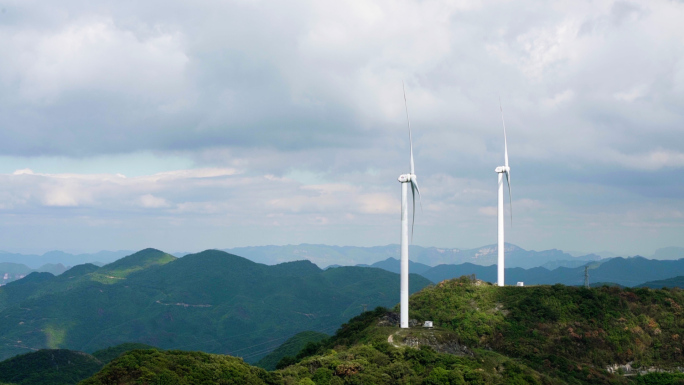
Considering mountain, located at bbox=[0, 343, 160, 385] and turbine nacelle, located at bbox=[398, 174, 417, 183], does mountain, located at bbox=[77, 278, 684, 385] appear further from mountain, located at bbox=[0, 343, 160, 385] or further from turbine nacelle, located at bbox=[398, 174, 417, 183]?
mountain, located at bbox=[0, 343, 160, 385]

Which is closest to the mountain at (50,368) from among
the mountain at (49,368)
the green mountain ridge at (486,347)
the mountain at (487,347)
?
the mountain at (49,368)

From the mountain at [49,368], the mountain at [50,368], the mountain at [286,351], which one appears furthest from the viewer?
the mountain at [286,351]

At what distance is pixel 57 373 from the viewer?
147500 mm

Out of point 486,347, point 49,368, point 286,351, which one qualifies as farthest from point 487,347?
point 49,368

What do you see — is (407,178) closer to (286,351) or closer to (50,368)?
(286,351)

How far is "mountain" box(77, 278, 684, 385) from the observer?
61.7 meters

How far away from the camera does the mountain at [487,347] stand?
61.7m

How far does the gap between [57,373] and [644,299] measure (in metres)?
136

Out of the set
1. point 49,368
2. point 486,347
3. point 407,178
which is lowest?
point 49,368

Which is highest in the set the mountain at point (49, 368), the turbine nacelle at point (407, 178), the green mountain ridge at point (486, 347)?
the turbine nacelle at point (407, 178)

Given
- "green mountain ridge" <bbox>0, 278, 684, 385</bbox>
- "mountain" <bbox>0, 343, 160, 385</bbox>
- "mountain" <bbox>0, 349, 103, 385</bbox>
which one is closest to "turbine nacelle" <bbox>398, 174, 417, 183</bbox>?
"green mountain ridge" <bbox>0, 278, 684, 385</bbox>

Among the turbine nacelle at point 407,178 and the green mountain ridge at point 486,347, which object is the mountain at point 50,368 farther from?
the turbine nacelle at point 407,178

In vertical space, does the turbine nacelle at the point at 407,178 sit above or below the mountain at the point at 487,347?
above

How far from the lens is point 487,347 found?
89250 mm
